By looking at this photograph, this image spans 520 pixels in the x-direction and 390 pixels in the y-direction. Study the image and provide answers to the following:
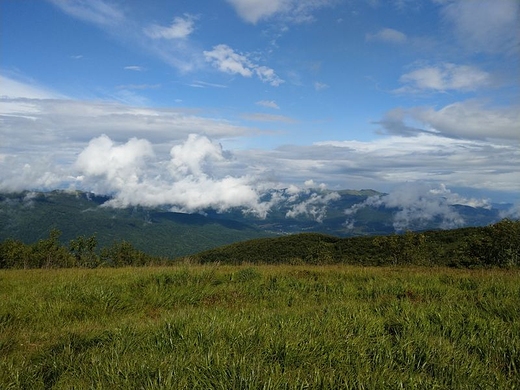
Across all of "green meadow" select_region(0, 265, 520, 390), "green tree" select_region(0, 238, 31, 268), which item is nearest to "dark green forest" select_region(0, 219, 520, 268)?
"green tree" select_region(0, 238, 31, 268)

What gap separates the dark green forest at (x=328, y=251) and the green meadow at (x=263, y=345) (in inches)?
294

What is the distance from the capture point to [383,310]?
6270mm

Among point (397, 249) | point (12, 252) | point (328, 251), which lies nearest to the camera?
point (397, 249)

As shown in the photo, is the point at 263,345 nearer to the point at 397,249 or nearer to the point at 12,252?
the point at 397,249

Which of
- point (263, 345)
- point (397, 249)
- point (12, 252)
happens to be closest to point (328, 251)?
point (397, 249)

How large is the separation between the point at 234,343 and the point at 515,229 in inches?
1662

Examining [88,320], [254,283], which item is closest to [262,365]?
[88,320]

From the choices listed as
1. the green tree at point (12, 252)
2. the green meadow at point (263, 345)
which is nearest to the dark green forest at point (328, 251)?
the green tree at point (12, 252)

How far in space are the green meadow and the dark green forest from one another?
24.5ft

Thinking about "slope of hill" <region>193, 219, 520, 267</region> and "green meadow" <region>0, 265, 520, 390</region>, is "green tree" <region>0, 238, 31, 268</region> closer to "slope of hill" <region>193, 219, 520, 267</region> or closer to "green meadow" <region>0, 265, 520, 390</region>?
"slope of hill" <region>193, 219, 520, 267</region>

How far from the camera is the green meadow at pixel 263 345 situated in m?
3.51

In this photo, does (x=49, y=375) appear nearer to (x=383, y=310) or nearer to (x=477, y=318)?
(x=383, y=310)

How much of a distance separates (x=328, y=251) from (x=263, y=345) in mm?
79505

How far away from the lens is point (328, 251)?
8106 centimetres
